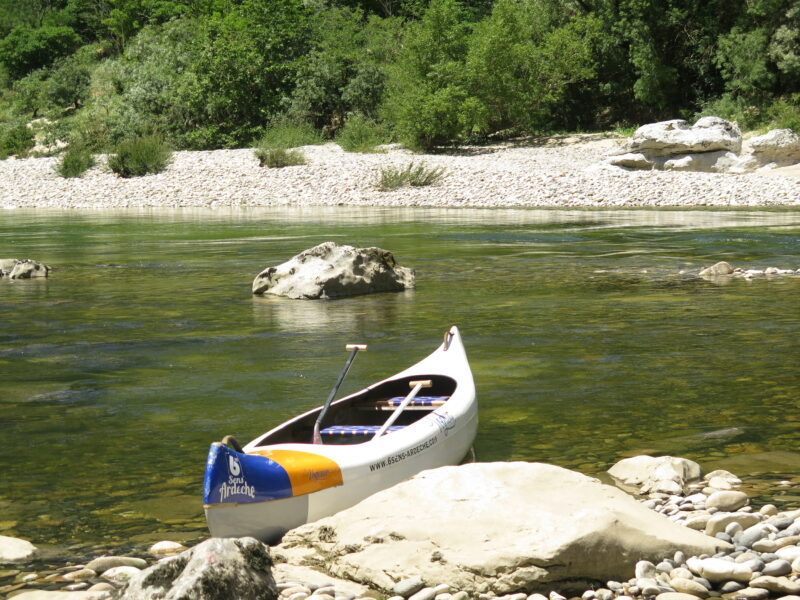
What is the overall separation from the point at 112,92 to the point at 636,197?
95.9 feet

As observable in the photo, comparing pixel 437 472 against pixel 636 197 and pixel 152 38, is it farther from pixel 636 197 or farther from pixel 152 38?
pixel 152 38

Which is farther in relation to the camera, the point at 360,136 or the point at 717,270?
the point at 360,136

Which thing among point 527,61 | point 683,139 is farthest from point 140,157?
point 683,139

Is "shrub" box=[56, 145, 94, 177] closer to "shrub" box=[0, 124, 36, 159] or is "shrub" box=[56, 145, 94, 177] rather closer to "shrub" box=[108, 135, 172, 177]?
"shrub" box=[108, 135, 172, 177]

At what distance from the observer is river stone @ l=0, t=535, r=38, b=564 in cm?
439

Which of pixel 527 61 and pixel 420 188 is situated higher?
pixel 527 61

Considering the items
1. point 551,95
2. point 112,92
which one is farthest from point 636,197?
point 112,92

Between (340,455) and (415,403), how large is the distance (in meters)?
1.38

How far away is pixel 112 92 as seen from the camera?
48250 millimetres

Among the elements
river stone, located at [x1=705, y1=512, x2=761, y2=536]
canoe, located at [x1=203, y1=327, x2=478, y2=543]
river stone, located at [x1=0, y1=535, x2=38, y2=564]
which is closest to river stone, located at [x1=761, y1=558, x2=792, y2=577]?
river stone, located at [x1=705, y1=512, x2=761, y2=536]

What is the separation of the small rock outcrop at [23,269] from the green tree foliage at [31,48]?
56444 millimetres

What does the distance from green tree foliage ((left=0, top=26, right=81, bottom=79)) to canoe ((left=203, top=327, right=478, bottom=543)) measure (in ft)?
219

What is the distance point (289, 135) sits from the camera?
37562 millimetres

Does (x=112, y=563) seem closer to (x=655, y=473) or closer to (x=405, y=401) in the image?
(x=405, y=401)
